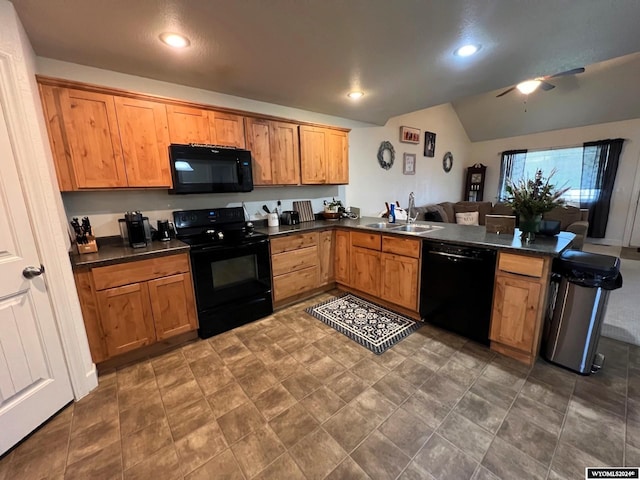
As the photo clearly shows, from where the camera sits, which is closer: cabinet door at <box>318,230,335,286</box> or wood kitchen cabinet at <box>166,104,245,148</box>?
wood kitchen cabinet at <box>166,104,245,148</box>

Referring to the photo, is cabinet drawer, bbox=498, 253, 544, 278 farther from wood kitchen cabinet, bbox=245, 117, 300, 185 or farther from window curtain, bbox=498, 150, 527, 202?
window curtain, bbox=498, 150, 527, 202

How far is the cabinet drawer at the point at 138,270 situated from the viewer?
1.88m

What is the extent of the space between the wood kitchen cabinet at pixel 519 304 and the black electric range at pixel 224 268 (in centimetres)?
209

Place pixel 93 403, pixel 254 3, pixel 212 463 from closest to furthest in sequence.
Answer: pixel 212 463 < pixel 254 3 < pixel 93 403

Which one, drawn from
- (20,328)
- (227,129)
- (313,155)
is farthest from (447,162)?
(20,328)

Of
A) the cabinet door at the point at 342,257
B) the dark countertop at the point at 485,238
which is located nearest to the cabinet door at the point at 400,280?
the dark countertop at the point at 485,238

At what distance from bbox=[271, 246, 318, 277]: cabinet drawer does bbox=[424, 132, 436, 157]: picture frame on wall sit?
3.85 m

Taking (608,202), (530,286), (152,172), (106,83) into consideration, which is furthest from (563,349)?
(608,202)

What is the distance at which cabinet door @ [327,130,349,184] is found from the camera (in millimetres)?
3449

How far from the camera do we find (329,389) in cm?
181

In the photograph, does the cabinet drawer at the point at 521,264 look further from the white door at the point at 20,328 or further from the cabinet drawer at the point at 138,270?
the white door at the point at 20,328

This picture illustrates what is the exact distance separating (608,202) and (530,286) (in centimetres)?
553

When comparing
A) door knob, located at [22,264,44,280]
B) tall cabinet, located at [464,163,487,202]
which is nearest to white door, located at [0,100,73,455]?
door knob, located at [22,264,44,280]

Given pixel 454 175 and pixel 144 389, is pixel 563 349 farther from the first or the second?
pixel 454 175
